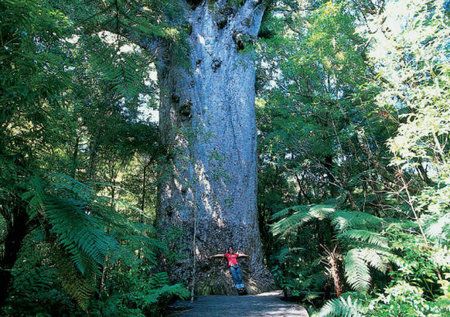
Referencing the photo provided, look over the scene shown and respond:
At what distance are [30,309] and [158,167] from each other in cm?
382

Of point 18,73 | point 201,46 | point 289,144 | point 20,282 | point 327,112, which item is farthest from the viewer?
point 289,144

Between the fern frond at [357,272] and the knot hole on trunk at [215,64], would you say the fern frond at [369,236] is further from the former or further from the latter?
the knot hole on trunk at [215,64]

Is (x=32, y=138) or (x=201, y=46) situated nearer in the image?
(x=32, y=138)

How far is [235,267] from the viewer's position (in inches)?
224

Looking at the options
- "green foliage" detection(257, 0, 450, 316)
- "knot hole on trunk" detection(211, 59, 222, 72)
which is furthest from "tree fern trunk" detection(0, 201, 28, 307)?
"knot hole on trunk" detection(211, 59, 222, 72)

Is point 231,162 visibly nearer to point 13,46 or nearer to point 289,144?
point 289,144

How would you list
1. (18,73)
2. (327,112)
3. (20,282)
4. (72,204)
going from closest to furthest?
1. (72,204)
2. (18,73)
3. (20,282)
4. (327,112)

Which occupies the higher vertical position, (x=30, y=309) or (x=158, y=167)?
(x=158, y=167)

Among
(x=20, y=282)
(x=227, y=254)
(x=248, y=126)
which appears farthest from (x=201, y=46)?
(x=20, y=282)

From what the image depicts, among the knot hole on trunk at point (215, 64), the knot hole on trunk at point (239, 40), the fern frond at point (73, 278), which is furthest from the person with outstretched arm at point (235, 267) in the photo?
the fern frond at point (73, 278)

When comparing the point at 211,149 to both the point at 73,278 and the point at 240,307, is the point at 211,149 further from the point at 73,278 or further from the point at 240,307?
the point at 73,278

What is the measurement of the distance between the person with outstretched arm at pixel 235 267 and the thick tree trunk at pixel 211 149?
17 centimetres

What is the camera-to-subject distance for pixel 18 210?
1.99 m

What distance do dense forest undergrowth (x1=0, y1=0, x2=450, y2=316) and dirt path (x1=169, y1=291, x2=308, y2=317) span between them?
0.83ft
